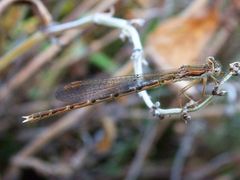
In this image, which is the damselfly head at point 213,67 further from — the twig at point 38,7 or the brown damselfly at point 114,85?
the twig at point 38,7

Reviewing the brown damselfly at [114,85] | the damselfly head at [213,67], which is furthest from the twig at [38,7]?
the damselfly head at [213,67]

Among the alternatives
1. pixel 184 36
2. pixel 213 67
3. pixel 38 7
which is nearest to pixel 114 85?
pixel 213 67

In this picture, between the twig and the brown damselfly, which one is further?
the twig

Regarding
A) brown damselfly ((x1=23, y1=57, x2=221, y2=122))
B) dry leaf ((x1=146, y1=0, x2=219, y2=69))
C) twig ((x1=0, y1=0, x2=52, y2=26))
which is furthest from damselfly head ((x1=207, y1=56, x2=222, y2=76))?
dry leaf ((x1=146, y1=0, x2=219, y2=69))

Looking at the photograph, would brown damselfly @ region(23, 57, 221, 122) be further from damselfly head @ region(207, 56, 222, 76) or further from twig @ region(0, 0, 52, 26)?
twig @ region(0, 0, 52, 26)

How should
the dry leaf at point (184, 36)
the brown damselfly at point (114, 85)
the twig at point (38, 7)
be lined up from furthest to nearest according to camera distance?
1. the dry leaf at point (184, 36)
2. the twig at point (38, 7)
3. the brown damselfly at point (114, 85)

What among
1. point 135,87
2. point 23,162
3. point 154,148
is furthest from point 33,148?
point 135,87

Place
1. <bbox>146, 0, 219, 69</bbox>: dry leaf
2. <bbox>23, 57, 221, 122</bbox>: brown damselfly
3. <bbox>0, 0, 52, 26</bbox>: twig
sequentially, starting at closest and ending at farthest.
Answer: <bbox>23, 57, 221, 122</bbox>: brown damselfly < <bbox>0, 0, 52, 26</bbox>: twig < <bbox>146, 0, 219, 69</bbox>: dry leaf
